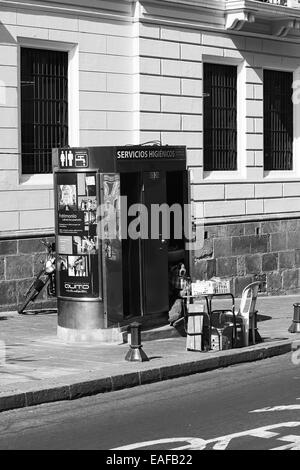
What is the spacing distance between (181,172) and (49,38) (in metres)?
4.61

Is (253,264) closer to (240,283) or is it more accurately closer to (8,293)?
(240,283)

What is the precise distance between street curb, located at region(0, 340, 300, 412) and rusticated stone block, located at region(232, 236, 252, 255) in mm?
7160

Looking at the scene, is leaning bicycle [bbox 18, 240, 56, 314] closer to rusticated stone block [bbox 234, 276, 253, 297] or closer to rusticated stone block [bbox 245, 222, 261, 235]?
rusticated stone block [bbox 234, 276, 253, 297]

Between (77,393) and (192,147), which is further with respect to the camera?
(192,147)

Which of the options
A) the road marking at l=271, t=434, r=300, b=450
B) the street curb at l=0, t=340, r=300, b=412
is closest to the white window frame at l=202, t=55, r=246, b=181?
the street curb at l=0, t=340, r=300, b=412

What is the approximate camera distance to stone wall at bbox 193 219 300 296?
65.1 feet

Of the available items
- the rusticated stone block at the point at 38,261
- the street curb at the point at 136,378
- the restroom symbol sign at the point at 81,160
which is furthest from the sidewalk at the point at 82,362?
the restroom symbol sign at the point at 81,160

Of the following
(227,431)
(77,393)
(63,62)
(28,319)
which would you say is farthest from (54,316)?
(227,431)

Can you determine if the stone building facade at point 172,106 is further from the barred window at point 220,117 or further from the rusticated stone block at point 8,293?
the barred window at point 220,117

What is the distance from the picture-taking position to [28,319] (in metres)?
15.5

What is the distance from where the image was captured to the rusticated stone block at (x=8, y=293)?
52.4 feet

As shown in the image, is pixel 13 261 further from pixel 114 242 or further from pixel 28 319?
pixel 114 242

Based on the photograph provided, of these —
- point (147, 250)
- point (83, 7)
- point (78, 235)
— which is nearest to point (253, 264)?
point (83, 7)
